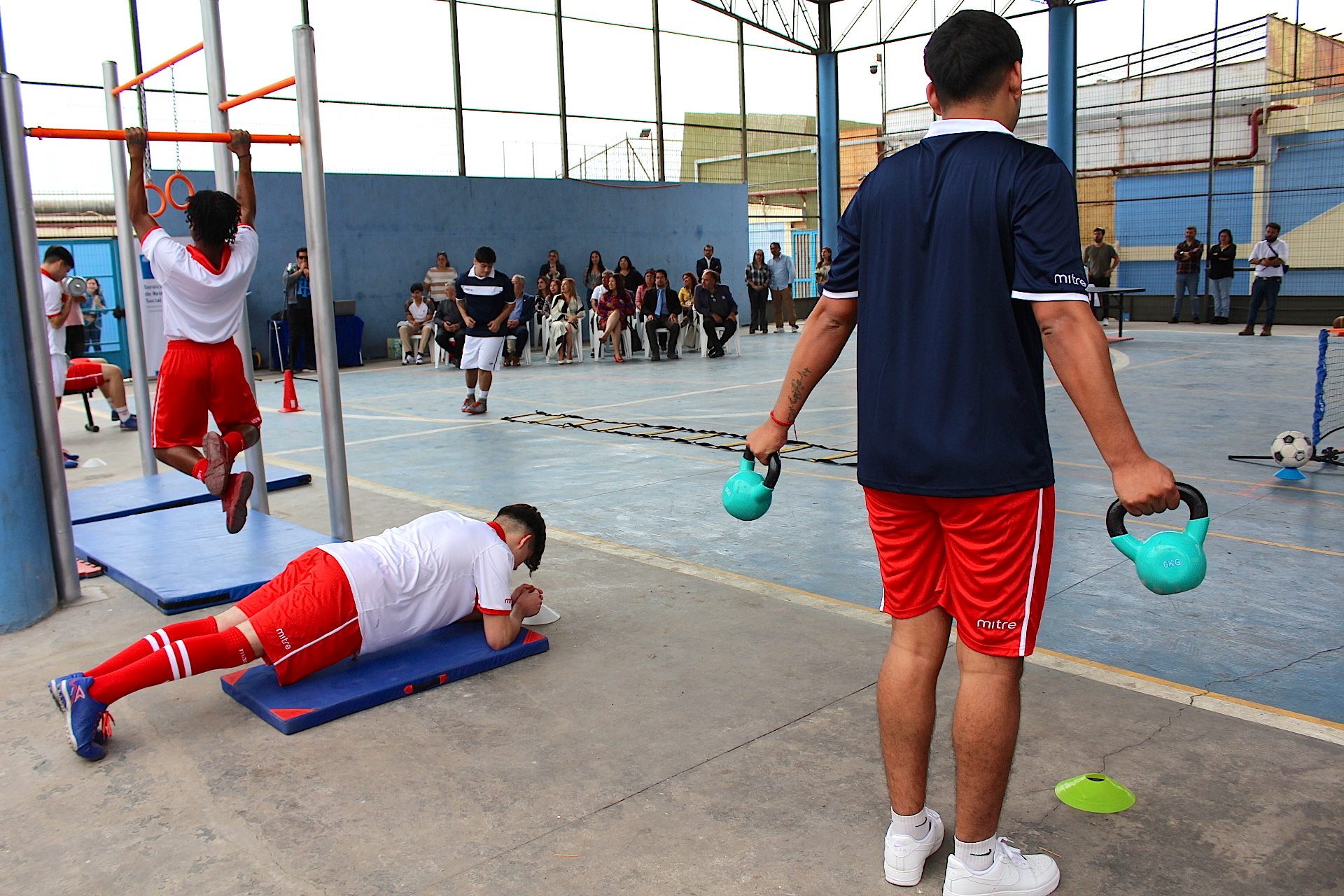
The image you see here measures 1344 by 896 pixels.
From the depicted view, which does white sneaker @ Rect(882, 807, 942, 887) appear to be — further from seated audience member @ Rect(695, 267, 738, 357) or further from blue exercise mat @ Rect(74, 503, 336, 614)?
seated audience member @ Rect(695, 267, 738, 357)

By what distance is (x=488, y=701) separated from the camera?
347 cm

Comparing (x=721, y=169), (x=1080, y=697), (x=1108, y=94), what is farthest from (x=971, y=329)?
(x=1108, y=94)

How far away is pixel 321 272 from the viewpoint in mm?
5266

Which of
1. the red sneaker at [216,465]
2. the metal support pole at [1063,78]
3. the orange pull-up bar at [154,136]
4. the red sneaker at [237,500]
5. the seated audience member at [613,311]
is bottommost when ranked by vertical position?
the red sneaker at [237,500]

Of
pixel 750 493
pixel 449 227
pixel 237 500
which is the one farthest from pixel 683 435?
pixel 449 227

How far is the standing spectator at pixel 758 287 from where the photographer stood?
21562mm

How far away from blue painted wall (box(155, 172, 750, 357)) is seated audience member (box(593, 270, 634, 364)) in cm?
437

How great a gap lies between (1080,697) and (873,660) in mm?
703

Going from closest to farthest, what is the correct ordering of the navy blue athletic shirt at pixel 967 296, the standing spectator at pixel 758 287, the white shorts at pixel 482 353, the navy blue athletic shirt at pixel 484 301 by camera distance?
1. the navy blue athletic shirt at pixel 967 296
2. the white shorts at pixel 482 353
3. the navy blue athletic shirt at pixel 484 301
4. the standing spectator at pixel 758 287

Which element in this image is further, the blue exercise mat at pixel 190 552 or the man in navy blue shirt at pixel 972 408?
the blue exercise mat at pixel 190 552

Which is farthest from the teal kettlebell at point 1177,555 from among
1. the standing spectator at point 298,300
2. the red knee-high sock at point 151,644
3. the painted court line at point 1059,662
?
the standing spectator at point 298,300

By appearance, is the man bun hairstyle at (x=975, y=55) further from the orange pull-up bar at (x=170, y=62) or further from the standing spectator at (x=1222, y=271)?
the standing spectator at (x=1222, y=271)

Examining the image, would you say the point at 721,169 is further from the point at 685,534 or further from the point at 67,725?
the point at 67,725

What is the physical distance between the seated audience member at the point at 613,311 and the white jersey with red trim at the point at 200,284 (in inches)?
464
